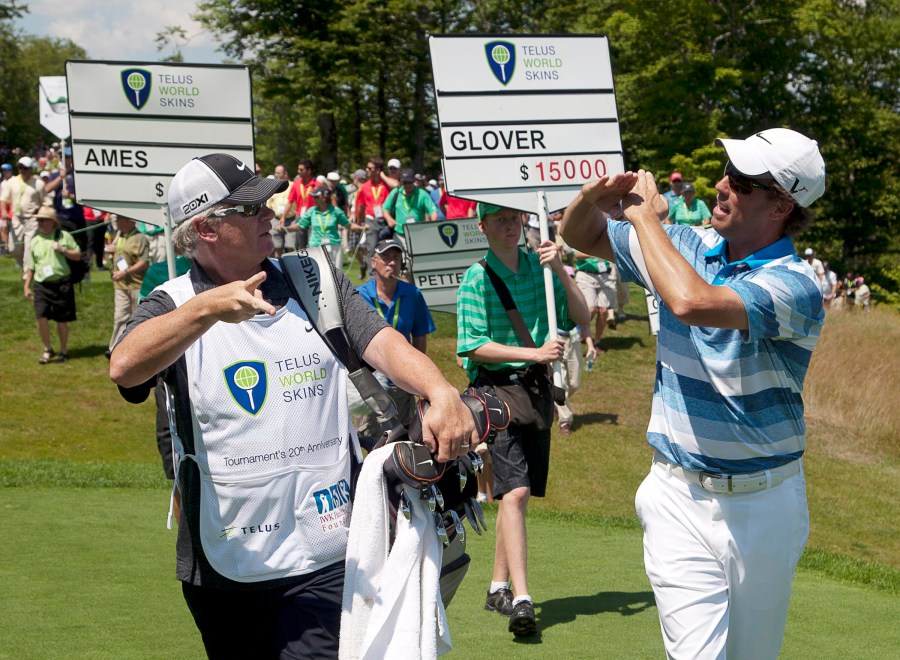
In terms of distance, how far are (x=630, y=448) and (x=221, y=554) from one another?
10945 mm

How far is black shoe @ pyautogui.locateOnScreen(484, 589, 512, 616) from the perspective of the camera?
614cm

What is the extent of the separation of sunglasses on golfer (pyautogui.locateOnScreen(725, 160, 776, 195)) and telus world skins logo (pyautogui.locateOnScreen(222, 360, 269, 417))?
165 centimetres

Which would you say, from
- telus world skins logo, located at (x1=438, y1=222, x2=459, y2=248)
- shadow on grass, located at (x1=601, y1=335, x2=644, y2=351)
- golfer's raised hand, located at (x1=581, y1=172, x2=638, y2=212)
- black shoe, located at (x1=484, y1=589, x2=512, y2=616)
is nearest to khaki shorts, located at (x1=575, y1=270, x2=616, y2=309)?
shadow on grass, located at (x1=601, y1=335, x2=644, y2=351)

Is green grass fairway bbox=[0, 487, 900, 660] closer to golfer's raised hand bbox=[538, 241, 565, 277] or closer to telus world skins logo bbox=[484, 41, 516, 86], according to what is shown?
golfer's raised hand bbox=[538, 241, 565, 277]

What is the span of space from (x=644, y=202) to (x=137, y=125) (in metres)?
5.20

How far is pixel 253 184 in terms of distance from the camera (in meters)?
→ 3.40

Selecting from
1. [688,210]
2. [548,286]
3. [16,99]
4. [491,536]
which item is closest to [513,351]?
[548,286]

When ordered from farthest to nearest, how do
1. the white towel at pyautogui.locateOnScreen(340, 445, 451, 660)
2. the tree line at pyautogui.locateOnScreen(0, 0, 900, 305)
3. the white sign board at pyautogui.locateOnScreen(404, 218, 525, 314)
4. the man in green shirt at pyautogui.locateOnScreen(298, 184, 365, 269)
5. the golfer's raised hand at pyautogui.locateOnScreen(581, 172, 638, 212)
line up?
1. the tree line at pyautogui.locateOnScreen(0, 0, 900, 305)
2. the man in green shirt at pyautogui.locateOnScreen(298, 184, 365, 269)
3. the white sign board at pyautogui.locateOnScreen(404, 218, 525, 314)
4. the golfer's raised hand at pyautogui.locateOnScreen(581, 172, 638, 212)
5. the white towel at pyautogui.locateOnScreen(340, 445, 451, 660)

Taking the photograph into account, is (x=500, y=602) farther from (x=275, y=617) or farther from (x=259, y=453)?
Answer: (x=259, y=453)

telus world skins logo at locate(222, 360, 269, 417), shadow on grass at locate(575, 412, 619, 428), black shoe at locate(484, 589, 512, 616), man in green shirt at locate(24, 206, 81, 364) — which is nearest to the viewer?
telus world skins logo at locate(222, 360, 269, 417)

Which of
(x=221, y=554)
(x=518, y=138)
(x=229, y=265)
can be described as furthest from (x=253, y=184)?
(x=518, y=138)

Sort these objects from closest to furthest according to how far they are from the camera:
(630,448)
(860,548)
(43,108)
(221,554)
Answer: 1. (221,554)
2. (860,548)
3. (630,448)
4. (43,108)

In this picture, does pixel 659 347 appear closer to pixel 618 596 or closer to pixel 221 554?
pixel 221 554

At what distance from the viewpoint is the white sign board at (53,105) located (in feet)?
Answer: 83.5
